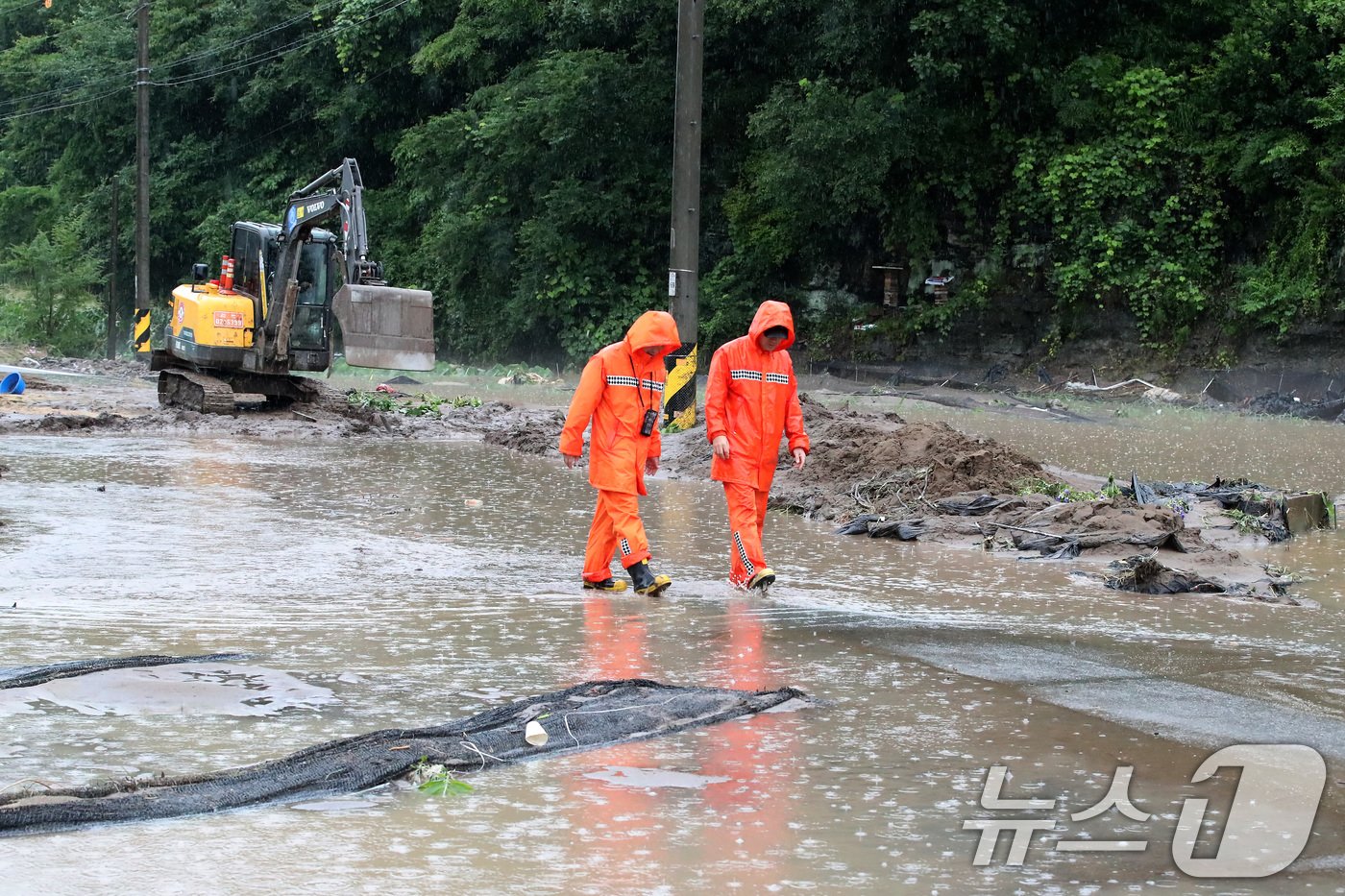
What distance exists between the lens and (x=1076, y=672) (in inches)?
265

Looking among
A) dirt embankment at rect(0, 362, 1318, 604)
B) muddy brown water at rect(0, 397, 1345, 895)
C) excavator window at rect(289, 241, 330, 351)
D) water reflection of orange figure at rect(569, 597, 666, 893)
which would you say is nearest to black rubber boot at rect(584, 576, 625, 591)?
muddy brown water at rect(0, 397, 1345, 895)

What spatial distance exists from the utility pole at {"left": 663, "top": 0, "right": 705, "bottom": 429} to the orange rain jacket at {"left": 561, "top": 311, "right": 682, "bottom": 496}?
8267 millimetres

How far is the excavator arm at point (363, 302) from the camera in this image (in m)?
19.4

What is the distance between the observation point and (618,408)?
9008 millimetres

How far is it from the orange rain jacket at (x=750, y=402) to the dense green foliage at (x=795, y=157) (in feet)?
63.7

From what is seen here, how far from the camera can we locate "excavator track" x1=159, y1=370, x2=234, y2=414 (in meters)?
21.1

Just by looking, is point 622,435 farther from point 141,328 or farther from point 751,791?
point 141,328

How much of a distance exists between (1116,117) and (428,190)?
17634 mm

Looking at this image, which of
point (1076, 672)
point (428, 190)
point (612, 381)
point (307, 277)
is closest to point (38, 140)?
point (428, 190)

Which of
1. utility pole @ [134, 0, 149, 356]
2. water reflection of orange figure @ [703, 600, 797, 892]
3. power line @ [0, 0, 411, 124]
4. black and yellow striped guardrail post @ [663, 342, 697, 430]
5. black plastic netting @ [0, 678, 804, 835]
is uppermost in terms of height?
power line @ [0, 0, 411, 124]

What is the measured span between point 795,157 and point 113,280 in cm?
2328

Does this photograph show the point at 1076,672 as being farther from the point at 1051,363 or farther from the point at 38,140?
the point at 38,140

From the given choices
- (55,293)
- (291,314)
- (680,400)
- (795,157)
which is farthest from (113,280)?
(680,400)

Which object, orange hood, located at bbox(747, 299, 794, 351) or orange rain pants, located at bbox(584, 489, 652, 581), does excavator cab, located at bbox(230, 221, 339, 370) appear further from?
orange rain pants, located at bbox(584, 489, 652, 581)
